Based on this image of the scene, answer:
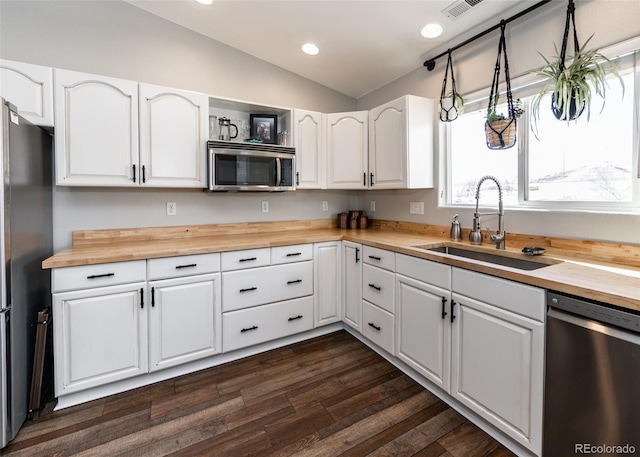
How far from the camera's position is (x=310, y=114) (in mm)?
2922

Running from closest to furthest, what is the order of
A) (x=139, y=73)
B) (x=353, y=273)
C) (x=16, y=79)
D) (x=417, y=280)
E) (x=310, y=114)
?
(x=16, y=79), (x=417, y=280), (x=139, y=73), (x=353, y=273), (x=310, y=114)

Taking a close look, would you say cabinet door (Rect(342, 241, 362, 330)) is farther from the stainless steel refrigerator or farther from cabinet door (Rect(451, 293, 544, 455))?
the stainless steel refrigerator

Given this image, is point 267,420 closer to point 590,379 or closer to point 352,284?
point 352,284

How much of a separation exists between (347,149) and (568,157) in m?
1.71

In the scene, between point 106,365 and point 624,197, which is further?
point 106,365

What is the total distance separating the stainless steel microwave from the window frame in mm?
1322

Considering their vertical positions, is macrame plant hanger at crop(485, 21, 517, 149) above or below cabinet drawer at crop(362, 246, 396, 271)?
above

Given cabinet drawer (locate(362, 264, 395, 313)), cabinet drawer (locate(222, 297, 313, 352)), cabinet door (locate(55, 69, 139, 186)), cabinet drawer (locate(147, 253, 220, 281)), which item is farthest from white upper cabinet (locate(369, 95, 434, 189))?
cabinet door (locate(55, 69, 139, 186))

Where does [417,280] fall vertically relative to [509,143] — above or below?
below

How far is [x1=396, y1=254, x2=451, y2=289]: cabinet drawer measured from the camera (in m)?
1.80

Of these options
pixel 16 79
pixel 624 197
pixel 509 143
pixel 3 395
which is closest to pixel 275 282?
pixel 3 395

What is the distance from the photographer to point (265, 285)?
8.00 feet

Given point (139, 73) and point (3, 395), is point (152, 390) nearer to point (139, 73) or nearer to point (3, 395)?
point (3, 395)

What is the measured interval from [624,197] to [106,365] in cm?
316
